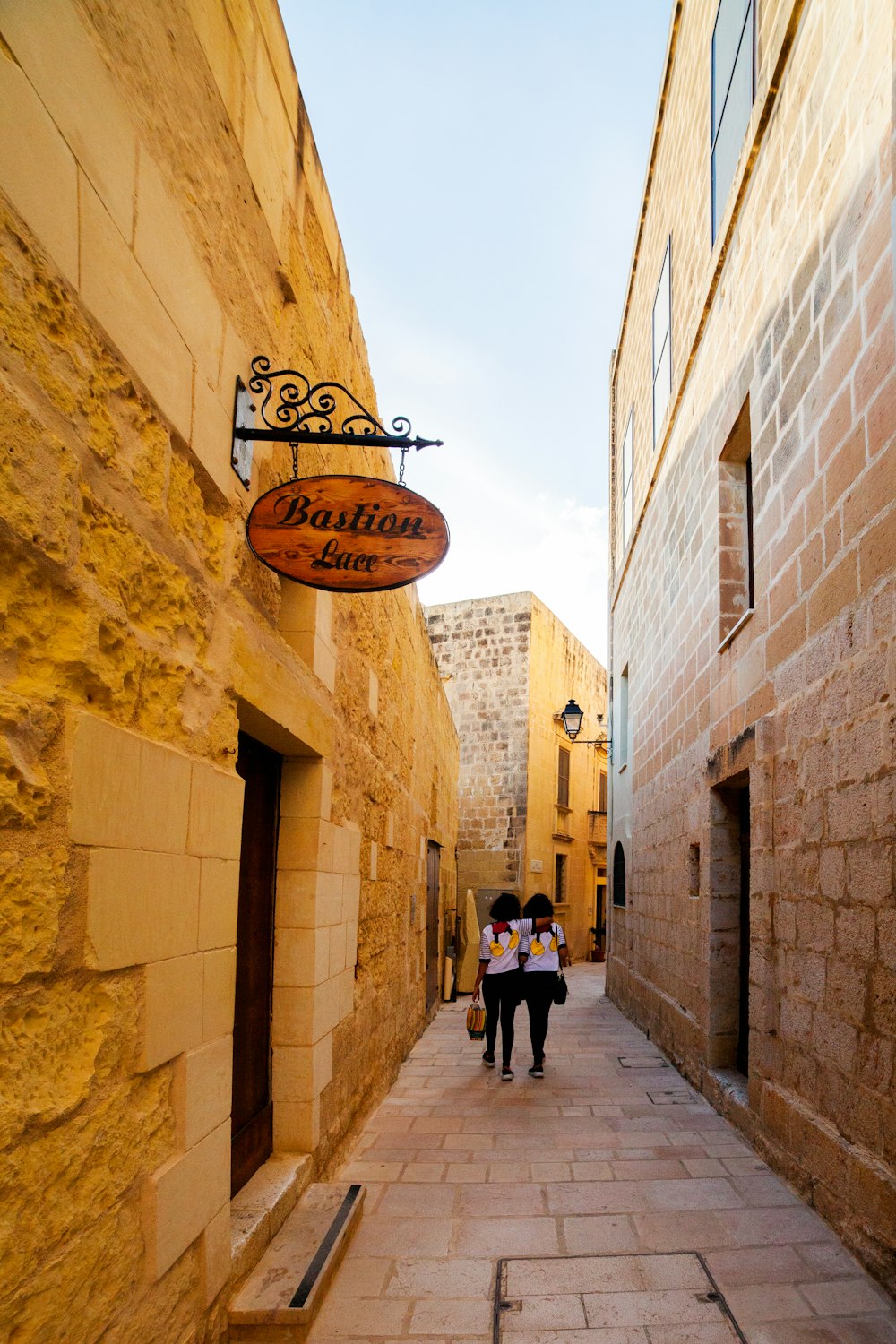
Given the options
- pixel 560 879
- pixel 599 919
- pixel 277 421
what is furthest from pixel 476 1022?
pixel 599 919

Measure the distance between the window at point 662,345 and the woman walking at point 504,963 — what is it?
4.90m

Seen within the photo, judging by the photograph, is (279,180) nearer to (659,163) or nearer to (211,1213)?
(211,1213)

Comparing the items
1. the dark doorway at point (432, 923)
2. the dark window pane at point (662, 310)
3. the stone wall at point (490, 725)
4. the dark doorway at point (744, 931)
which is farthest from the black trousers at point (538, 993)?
the stone wall at point (490, 725)

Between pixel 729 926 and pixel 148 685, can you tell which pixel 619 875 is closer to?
pixel 729 926

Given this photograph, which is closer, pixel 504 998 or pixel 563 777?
pixel 504 998

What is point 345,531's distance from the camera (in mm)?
2883

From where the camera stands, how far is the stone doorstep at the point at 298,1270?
8.89 feet

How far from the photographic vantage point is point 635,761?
1091cm

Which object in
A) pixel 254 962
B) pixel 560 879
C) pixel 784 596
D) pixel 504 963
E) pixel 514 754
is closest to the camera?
pixel 254 962

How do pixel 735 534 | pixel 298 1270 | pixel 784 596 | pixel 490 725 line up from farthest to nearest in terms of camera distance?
pixel 490 725, pixel 735 534, pixel 784 596, pixel 298 1270

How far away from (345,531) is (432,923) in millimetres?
8140

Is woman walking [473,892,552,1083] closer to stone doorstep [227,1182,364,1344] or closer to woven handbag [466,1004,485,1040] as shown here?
woven handbag [466,1004,485,1040]

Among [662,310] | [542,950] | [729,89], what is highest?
[662,310]

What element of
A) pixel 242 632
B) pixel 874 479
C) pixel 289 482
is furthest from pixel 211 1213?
pixel 874 479
